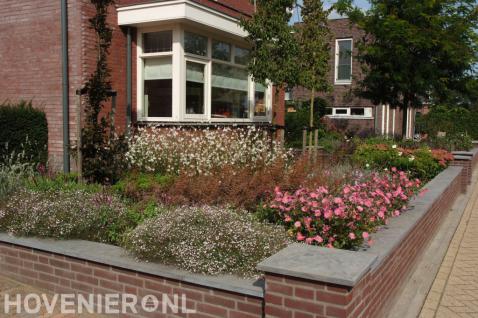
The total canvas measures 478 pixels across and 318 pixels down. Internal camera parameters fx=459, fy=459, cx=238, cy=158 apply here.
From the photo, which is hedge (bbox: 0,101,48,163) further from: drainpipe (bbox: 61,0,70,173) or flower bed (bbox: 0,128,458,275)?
flower bed (bbox: 0,128,458,275)

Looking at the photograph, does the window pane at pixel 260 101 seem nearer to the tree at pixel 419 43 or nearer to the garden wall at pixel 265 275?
the tree at pixel 419 43

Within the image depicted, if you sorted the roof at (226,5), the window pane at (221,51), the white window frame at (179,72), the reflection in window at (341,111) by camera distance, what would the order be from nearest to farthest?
the white window frame at (179,72) → the roof at (226,5) → the window pane at (221,51) → the reflection in window at (341,111)

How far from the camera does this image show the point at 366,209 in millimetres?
4223

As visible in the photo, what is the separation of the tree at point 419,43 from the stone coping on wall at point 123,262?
35.2 feet

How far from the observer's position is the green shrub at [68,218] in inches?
176

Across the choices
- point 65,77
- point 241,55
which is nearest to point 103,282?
point 65,77

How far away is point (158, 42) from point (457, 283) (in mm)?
7571

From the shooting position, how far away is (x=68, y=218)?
4.55 meters

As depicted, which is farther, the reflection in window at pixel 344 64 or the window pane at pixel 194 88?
the reflection in window at pixel 344 64

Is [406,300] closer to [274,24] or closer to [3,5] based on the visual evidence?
[274,24]

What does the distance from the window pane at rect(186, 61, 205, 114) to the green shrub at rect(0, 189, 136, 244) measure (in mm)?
5241

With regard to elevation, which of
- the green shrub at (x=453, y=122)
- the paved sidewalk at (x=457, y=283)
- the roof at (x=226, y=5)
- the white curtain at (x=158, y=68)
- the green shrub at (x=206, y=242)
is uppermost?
the roof at (x=226, y=5)

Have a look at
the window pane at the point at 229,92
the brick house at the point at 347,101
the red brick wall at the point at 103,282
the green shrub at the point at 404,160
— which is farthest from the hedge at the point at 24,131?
the brick house at the point at 347,101

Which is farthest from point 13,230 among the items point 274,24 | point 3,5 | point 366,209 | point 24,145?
point 3,5
